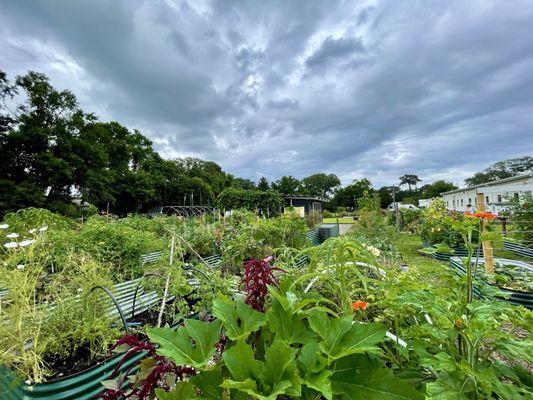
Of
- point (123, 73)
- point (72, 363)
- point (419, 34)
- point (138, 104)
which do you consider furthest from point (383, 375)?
point (138, 104)

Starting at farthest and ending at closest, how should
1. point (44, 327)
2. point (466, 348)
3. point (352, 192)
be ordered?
point (352, 192), point (44, 327), point (466, 348)

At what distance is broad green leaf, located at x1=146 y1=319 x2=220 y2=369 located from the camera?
0.46 m

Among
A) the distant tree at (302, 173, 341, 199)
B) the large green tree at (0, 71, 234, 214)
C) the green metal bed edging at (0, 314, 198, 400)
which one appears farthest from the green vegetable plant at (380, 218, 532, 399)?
the distant tree at (302, 173, 341, 199)

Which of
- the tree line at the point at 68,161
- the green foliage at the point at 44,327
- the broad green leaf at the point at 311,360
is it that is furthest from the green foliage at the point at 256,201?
the broad green leaf at the point at 311,360

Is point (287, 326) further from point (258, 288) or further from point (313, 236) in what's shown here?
point (313, 236)

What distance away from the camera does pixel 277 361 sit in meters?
0.44

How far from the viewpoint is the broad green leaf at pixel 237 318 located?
52cm

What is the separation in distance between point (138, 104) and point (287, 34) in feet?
41.2

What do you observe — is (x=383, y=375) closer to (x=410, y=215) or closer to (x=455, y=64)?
(x=455, y=64)

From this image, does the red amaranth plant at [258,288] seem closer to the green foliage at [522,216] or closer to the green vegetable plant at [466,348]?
the green vegetable plant at [466,348]

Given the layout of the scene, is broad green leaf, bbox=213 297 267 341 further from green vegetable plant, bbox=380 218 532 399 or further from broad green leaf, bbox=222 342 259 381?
green vegetable plant, bbox=380 218 532 399

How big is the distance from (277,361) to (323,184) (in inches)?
2762

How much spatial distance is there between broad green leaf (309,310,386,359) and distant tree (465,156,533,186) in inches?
2598

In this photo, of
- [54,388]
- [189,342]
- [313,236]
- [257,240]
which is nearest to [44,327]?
[54,388]
